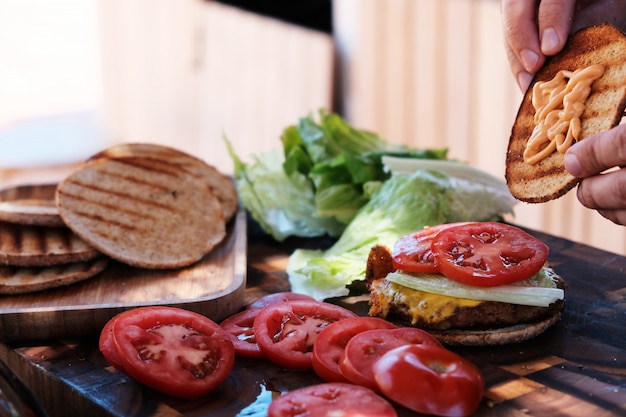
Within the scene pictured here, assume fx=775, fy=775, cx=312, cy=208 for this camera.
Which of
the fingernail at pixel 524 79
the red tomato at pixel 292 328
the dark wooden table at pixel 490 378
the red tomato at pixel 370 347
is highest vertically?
the fingernail at pixel 524 79

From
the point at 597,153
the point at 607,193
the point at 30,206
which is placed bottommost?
the point at 30,206

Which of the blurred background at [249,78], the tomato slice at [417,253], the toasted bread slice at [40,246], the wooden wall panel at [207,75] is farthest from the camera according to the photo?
the wooden wall panel at [207,75]

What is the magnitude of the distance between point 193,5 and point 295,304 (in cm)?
614

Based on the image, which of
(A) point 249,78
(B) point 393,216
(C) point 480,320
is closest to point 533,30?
(B) point 393,216

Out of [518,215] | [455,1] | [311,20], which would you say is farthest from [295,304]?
[311,20]

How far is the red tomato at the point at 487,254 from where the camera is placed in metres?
2.52

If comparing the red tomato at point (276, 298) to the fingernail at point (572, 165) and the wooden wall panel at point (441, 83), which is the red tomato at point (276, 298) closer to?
the fingernail at point (572, 165)

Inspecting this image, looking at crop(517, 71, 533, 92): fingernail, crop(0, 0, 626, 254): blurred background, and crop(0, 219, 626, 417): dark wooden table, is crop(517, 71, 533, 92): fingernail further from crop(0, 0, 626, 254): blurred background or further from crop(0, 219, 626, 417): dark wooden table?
crop(0, 0, 626, 254): blurred background

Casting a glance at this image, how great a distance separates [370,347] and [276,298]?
2.24 feet

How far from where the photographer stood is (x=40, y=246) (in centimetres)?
315

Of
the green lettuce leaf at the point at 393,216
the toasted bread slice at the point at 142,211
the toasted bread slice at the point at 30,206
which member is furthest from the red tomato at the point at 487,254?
the toasted bread slice at the point at 30,206

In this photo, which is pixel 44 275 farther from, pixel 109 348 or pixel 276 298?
pixel 276 298

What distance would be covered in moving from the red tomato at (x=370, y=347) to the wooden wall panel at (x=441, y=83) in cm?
417

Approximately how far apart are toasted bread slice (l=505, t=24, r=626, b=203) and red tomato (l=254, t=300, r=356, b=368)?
2.52 ft
